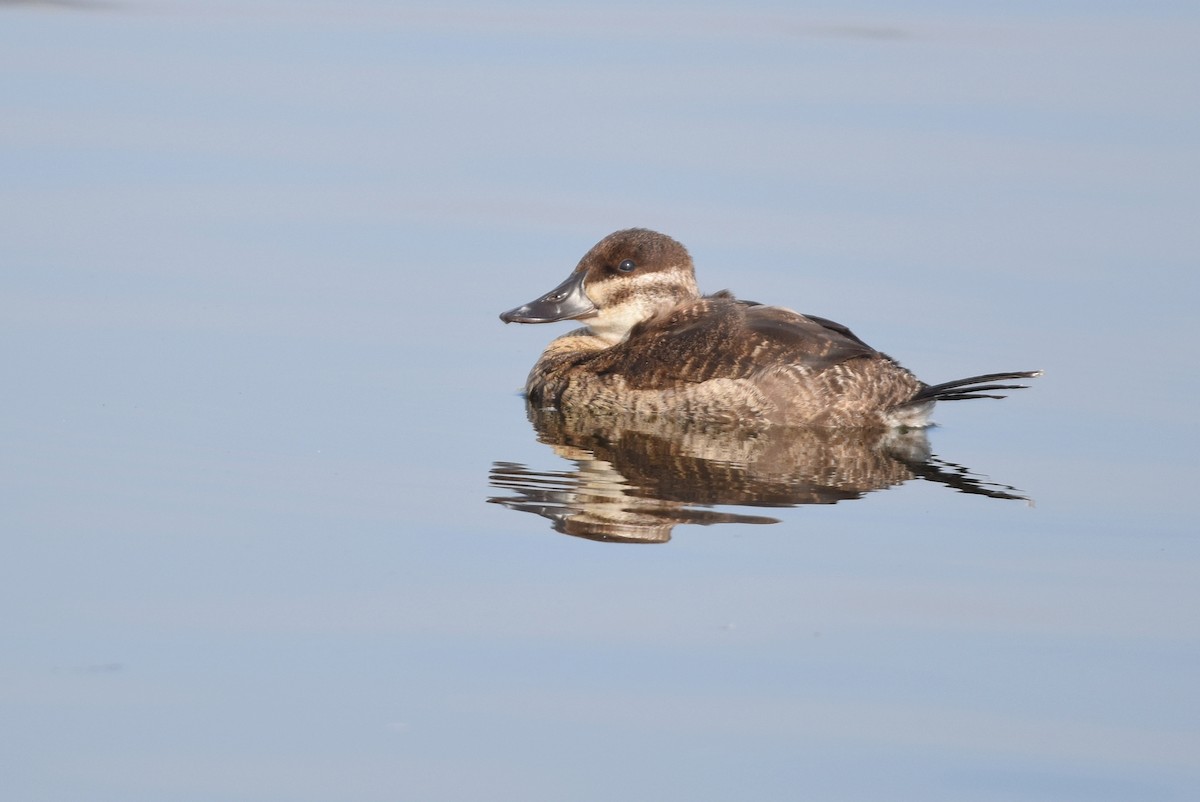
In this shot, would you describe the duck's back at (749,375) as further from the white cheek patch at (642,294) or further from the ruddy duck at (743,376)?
the white cheek patch at (642,294)

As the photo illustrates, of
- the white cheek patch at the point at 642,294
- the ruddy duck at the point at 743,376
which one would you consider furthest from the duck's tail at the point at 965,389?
the white cheek patch at the point at 642,294

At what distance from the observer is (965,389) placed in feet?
31.0

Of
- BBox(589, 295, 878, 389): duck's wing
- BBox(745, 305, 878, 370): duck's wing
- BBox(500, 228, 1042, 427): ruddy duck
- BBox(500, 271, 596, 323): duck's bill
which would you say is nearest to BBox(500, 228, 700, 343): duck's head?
BBox(500, 271, 596, 323): duck's bill

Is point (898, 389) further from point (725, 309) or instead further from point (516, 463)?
point (516, 463)

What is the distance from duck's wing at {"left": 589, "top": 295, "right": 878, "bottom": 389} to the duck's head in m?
0.46

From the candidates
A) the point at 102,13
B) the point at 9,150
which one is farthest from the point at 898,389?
the point at 102,13

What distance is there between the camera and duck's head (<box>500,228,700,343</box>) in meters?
10.5

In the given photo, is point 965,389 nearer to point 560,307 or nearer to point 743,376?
point 743,376

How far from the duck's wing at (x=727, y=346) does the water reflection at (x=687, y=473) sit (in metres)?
0.26

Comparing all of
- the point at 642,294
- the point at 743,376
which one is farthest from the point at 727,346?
the point at 642,294

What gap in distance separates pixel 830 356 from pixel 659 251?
4.13 ft

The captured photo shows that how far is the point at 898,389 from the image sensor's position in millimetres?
9625

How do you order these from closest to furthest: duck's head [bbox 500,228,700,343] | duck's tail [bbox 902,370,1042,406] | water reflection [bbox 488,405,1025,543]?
water reflection [bbox 488,405,1025,543], duck's tail [bbox 902,370,1042,406], duck's head [bbox 500,228,700,343]

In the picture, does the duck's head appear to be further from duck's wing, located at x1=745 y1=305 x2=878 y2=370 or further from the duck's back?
duck's wing, located at x1=745 y1=305 x2=878 y2=370
